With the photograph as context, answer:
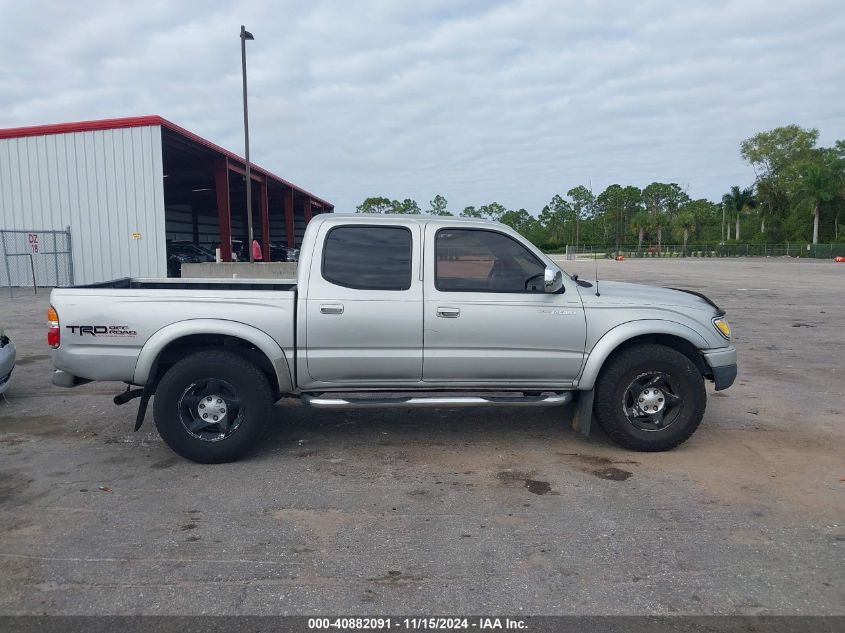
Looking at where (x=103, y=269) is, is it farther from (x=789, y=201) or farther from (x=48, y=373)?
(x=789, y=201)

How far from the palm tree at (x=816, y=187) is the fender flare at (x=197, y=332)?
295ft

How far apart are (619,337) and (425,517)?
2.16 m

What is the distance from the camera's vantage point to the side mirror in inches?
196

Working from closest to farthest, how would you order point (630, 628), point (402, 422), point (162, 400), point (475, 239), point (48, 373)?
point (630, 628) < point (162, 400) < point (475, 239) < point (402, 422) < point (48, 373)

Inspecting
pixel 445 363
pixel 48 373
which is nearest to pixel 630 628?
pixel 445 363

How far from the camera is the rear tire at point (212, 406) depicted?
4.98 m

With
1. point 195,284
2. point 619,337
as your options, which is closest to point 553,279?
point 619,337

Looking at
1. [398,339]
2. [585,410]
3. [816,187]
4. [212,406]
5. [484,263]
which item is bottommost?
[585,410]

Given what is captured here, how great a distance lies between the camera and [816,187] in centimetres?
7994

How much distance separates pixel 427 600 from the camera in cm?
321

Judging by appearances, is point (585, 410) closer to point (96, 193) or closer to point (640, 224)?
point (96, 193)

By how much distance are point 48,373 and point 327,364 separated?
5.50 m

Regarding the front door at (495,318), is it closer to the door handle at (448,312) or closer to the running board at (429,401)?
the door handle at (448,312)

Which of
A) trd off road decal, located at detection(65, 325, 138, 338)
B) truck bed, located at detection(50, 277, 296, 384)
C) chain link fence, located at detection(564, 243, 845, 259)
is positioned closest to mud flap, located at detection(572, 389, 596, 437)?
truck bed, located at detection(50, 277, 296, 384)
